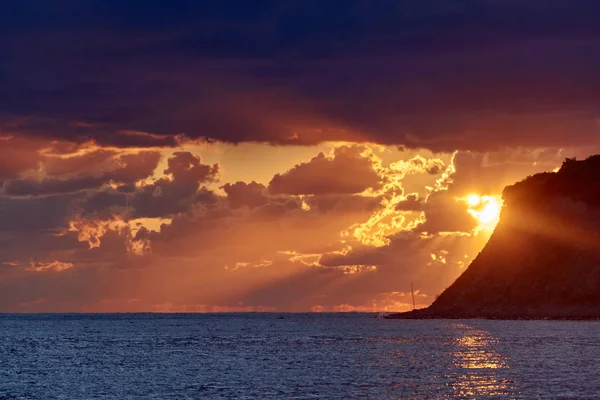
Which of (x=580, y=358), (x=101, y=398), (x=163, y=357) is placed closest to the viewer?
(x=101, y=398)

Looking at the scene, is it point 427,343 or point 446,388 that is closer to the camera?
point 446,388

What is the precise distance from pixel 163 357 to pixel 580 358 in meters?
53.3

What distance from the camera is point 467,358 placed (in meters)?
112

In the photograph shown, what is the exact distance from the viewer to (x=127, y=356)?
131125 millimetres

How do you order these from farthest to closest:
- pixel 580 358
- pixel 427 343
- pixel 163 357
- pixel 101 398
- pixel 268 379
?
1. pixel 427 343
2. pixel 163 357
3. pixel 580 358
4. pixel 268 379
5. pixel 101 398

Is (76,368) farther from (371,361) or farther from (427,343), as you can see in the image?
(427,343)

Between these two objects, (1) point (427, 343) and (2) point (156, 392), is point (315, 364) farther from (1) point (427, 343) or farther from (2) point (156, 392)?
(1) point (427, 343)

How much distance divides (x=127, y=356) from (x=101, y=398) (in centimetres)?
5403

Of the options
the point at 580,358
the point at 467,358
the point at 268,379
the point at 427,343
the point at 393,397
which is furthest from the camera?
the point at 427,343

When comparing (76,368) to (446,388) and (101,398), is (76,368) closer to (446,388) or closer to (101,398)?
(101,398)

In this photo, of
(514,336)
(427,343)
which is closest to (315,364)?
(427,343)

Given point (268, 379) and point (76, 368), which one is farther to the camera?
point (76, 368)

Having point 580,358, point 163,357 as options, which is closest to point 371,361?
point 580,358

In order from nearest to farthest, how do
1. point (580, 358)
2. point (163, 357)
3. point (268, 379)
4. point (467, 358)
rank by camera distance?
point (268, 379), point (580, 358), point (467, 358), point (163, 357)
